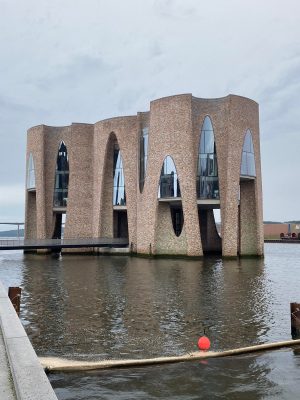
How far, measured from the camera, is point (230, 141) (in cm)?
4512

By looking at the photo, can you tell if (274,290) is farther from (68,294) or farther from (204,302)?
(68,294)

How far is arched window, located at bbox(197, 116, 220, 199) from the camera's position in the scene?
46.2 metres

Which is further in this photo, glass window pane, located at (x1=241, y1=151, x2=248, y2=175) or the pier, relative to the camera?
glass window pane, located at (x1=241, y1=151, x2=248, y2=175)

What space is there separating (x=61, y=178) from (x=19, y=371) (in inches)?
2138

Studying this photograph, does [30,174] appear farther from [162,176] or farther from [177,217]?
[162,176]

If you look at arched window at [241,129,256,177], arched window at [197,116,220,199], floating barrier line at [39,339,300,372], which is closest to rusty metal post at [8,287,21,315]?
floating barrier line at [39,339,300,372]

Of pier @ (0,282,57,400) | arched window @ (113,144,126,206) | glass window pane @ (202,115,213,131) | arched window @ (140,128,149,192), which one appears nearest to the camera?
pier @ (0,282,57,400)

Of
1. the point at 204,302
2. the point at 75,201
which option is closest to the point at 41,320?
the point at 204,302

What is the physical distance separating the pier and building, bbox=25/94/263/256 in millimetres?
36236

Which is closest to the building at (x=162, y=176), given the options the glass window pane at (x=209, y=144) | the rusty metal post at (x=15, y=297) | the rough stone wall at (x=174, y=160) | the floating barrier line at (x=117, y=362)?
the glass window pane at (x=209, y=144)

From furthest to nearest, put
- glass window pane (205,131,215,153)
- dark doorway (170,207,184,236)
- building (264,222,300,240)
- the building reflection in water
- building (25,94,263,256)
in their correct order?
building (264,222,300,240) → dark doorway (170,207,184,236) → glass window pane (205,131,215,153) → building (25,94,263,256) → the building reflection in water

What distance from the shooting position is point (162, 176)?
46.5 metres

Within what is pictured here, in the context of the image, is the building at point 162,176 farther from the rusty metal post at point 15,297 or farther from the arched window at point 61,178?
the rusty metal post at point 15,297

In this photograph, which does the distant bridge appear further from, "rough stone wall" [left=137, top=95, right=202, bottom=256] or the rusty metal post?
the rusty metal post
